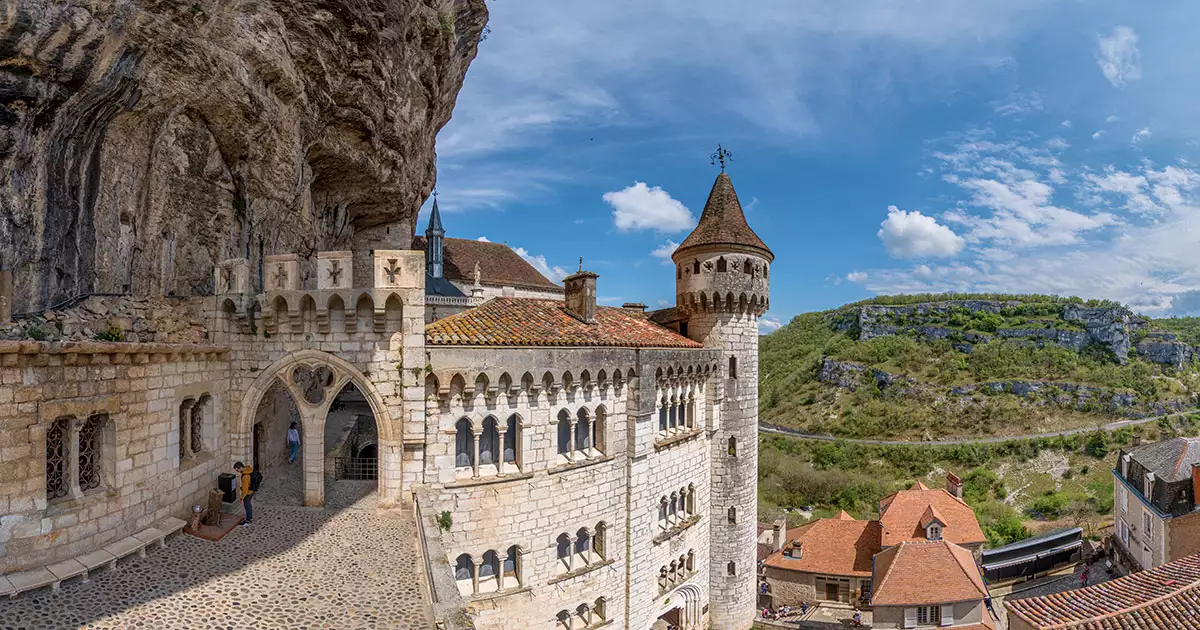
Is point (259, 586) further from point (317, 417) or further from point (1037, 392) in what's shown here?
point (1037, 392)

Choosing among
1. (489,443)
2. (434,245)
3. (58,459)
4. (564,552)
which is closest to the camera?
(58,459)

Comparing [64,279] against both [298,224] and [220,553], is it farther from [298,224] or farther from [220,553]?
[298,224]

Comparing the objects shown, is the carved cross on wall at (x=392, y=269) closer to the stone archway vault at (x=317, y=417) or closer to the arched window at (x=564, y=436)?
the stone archway vault at (x=317, y=417)

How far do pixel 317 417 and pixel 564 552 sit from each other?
7682mm

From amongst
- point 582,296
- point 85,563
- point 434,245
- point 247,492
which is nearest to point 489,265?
point 434,245

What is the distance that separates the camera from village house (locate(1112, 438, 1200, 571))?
93.3 feet

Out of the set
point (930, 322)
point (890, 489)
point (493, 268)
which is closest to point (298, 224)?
point (493, 268)

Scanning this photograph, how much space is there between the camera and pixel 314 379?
19.6 m

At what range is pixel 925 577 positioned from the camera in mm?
26578

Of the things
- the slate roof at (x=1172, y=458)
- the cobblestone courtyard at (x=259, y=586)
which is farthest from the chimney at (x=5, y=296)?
the slate roof at (x=1172, y=458)

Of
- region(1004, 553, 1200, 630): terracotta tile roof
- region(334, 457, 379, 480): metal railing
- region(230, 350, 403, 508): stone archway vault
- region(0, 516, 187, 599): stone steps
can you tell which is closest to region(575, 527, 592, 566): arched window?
region(230, 350, 403, 508): stone archway vault

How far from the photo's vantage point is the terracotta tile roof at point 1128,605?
14.4 meters

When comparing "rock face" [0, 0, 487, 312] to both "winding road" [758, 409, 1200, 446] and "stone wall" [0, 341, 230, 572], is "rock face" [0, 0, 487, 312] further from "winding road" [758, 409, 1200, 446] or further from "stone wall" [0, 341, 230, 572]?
"winding road" [758, 409, 1200, 446]

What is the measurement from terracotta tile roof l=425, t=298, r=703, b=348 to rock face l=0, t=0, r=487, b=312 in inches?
257
